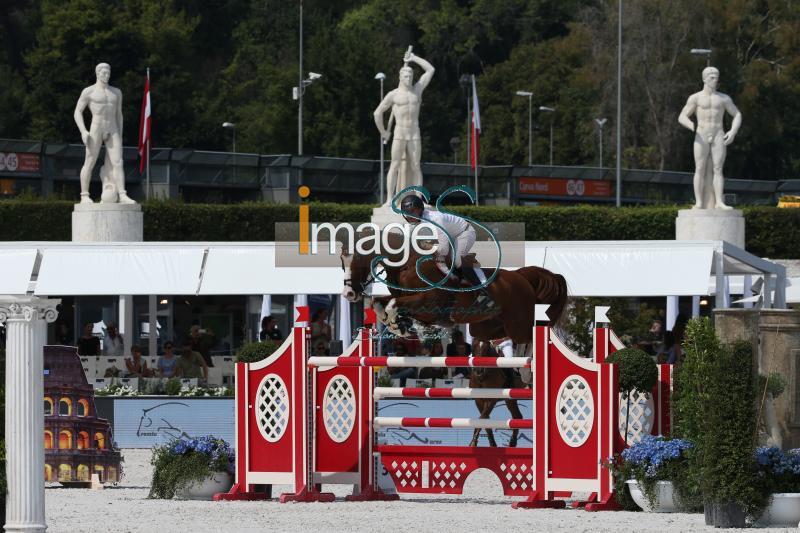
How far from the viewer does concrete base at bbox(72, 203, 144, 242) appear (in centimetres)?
2436

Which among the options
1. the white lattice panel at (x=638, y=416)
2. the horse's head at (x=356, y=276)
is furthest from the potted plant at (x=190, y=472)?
the white lattice panel at (x=638, y=416)

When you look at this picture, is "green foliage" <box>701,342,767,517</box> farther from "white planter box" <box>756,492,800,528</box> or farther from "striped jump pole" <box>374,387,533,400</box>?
"striped jump pole" <box>374,387,533,400</box>

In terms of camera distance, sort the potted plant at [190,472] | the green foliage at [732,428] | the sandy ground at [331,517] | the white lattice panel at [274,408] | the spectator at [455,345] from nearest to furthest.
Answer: the green foliage at [732,428] < the sandy ground at [331,517] < the white lattice panel at [274,408] < the potted plant at [190,472] < the spectator at [455,345]

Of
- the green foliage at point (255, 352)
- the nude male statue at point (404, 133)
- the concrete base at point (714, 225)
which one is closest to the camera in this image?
the green foliage at point (255, 352)

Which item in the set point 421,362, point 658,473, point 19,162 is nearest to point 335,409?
point 421,362

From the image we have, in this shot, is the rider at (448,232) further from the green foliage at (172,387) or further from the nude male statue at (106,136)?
the nude male statue at (106,136)

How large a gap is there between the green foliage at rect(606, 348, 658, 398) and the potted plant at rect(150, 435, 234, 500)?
294 centimetres

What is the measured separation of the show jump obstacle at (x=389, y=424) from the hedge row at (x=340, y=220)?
1931 cm

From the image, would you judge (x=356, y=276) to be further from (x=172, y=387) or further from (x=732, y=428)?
(x=172, y=387)

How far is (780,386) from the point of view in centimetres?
1262

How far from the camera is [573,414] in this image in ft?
36.7

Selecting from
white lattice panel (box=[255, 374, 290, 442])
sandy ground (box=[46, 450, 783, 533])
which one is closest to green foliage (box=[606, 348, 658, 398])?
sandy ground (box=[46, 450, 783, 533])

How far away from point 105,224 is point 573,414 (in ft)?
47.0

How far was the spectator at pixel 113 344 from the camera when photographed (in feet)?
72.7
